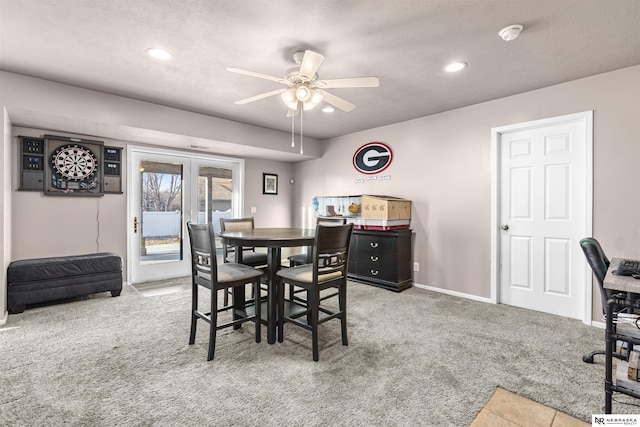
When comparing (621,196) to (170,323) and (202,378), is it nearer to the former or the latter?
(202,378)

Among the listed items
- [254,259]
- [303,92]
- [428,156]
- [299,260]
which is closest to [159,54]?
[303,92]

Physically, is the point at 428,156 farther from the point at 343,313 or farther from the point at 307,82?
the point at 343,313

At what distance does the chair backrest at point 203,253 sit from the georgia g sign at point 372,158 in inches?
124

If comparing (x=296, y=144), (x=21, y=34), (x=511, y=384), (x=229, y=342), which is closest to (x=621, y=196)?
(x=511, y=384)

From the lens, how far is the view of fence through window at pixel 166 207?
456 centimetres

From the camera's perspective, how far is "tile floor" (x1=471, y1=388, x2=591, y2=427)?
5.15 ft

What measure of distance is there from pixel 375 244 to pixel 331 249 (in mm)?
2065

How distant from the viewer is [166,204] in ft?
15.5

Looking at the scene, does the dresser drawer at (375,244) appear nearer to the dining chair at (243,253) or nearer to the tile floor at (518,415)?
the dining chair at (243,253)

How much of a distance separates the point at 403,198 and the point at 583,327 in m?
2.45

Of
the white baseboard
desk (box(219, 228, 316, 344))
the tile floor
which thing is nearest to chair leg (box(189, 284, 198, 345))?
desk (box(219, 228, 316, 344))

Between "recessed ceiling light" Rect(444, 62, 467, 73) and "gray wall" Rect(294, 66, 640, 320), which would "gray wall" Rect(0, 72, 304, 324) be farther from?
"recessed ceiling light" Rect(444, 62, 467, 73)

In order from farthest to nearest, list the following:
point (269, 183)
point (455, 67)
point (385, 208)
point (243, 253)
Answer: point (269, 183), point (385, 208), point (243, 253), point (455, 67)

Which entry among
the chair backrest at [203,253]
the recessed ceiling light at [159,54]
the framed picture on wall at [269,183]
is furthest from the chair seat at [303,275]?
the framed picture on wall at [269,183]
